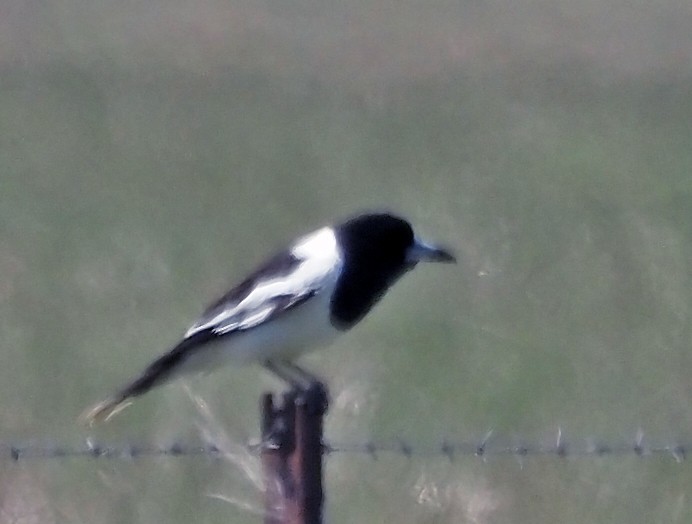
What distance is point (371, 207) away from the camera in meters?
9.24

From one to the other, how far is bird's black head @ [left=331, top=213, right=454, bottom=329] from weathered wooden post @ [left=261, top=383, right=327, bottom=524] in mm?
1416

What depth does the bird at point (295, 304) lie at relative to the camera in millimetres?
5141

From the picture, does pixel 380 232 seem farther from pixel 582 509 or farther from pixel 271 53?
pixel 271 53

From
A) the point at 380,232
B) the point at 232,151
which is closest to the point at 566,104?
the point at 232,151

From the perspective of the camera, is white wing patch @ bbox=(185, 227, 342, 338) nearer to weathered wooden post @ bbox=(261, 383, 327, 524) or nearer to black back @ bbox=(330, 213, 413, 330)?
black back @ bbox=(330, 213, 413, 330)

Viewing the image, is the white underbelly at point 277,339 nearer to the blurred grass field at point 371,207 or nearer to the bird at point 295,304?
the bird at point 295,304

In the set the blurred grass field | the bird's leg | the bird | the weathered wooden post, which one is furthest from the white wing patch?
the weathered wooden post

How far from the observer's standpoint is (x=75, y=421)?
7.00 m

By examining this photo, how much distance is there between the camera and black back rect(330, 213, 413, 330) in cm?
524

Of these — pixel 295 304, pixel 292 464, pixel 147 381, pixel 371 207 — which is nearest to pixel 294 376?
pixel 295 304

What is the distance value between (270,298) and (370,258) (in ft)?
1.23

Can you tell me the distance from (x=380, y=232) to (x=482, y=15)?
9.30m

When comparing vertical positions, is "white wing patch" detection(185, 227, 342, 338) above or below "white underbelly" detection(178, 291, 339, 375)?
above

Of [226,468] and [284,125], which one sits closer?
[226,468]
